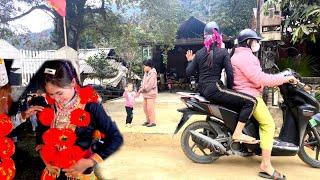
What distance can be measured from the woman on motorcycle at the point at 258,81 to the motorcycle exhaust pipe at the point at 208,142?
507 mm

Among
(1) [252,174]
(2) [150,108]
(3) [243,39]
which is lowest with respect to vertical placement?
(1) [252,174]

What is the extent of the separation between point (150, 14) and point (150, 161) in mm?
12532

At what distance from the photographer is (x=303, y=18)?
7695mm

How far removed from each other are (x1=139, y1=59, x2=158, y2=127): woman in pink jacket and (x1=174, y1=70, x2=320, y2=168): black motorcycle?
8.68ft

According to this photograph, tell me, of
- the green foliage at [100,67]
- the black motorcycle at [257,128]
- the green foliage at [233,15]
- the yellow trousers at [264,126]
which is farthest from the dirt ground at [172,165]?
the green foliage at [233,15]

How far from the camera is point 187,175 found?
14.4ft

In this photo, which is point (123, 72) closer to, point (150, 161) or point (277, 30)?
point (277, 30)

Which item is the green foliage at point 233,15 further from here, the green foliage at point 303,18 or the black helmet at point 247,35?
the black helmet at point 247,35

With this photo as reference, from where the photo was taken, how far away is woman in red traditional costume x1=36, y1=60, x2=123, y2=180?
6.58 feet

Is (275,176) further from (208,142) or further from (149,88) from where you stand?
(149,88)

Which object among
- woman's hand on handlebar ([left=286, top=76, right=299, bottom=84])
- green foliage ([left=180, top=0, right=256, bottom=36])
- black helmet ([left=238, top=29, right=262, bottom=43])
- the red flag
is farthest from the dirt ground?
green foliage ([left=180, top=0, right=256, bottom=36])

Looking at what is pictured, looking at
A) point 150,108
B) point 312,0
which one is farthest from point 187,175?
point 312,0

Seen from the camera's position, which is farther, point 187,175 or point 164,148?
point 164,148

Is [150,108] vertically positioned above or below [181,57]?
below
